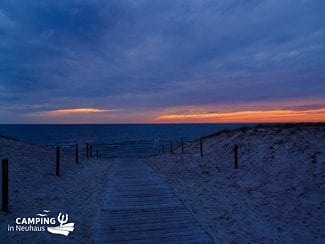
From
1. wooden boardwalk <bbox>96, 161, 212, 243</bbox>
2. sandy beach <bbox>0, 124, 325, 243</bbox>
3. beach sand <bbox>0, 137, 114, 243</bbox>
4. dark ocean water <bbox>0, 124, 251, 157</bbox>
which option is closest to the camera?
wooden boardwalk <bbox>96, 161, 212, 243</bbox>

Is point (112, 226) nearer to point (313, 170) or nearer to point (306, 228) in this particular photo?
point (306, 228)

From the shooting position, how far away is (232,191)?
1008 cm

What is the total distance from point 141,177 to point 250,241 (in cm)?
761

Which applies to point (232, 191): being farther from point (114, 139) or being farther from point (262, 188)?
point (114, 139)

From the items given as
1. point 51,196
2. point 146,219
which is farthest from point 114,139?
point 146,219

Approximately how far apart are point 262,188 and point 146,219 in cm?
588

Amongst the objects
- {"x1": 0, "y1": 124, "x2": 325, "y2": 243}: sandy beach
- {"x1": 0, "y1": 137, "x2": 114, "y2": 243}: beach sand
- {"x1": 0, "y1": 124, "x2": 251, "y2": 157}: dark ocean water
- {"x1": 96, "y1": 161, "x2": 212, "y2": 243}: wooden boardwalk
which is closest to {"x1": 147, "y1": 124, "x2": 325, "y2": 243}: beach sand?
{"x1": 0, "y1": 124, "x2": 325, "y2": 243}: sandy beach

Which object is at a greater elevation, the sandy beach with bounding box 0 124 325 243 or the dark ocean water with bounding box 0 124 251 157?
the sandy beach with bounding box 0 124 325 243

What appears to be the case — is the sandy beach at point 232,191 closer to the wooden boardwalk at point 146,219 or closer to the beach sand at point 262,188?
the beach sand at point 262,188

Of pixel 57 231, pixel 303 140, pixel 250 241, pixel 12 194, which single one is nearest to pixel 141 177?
pixel 12 194

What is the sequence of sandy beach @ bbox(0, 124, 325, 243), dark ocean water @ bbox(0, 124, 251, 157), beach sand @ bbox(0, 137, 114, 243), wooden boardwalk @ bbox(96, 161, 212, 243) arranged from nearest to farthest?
wooden boardwalk @ bbox(96, 161, 212, 243), beach sand @ bbox(0, 137, 114, 243), sandy beach @ bbox(0, 124, 325, 243), dark ocean water @ bbox(0, 124, 251, 157)

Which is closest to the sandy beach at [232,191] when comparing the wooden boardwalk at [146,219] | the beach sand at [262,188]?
the beach sand at [262,188]

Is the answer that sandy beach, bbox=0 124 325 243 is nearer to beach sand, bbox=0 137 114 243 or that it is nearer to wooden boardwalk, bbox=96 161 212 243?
beach sand, bbox=0 137 114 243

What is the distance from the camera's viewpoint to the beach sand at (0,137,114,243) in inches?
240
